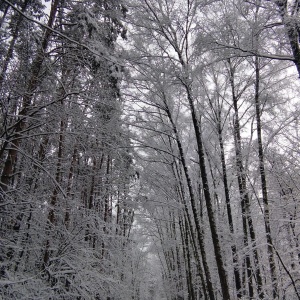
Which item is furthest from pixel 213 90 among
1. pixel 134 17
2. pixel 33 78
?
pixel 33 78

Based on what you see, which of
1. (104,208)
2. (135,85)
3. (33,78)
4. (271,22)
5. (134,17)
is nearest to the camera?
(271,22)

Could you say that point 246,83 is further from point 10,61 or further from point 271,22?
point 10,61

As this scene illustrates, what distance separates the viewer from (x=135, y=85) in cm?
845

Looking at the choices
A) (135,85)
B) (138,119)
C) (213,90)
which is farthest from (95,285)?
(213,90)

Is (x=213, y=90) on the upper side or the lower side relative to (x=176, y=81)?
upper

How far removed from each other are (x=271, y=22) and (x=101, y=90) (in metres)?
3.43

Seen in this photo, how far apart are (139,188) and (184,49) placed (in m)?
5.74

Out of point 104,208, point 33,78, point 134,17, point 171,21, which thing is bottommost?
point 104,208

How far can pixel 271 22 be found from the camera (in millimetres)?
4445

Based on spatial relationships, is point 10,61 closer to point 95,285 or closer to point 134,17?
point 134,17

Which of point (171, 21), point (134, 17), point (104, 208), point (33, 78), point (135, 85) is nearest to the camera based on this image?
point (33, 78)

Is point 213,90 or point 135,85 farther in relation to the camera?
point 213,90

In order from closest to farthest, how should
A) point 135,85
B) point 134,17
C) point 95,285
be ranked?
point 95,285 → point 134,17 → point 135,85

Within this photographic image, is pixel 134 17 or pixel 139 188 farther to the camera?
pixel 139 188
